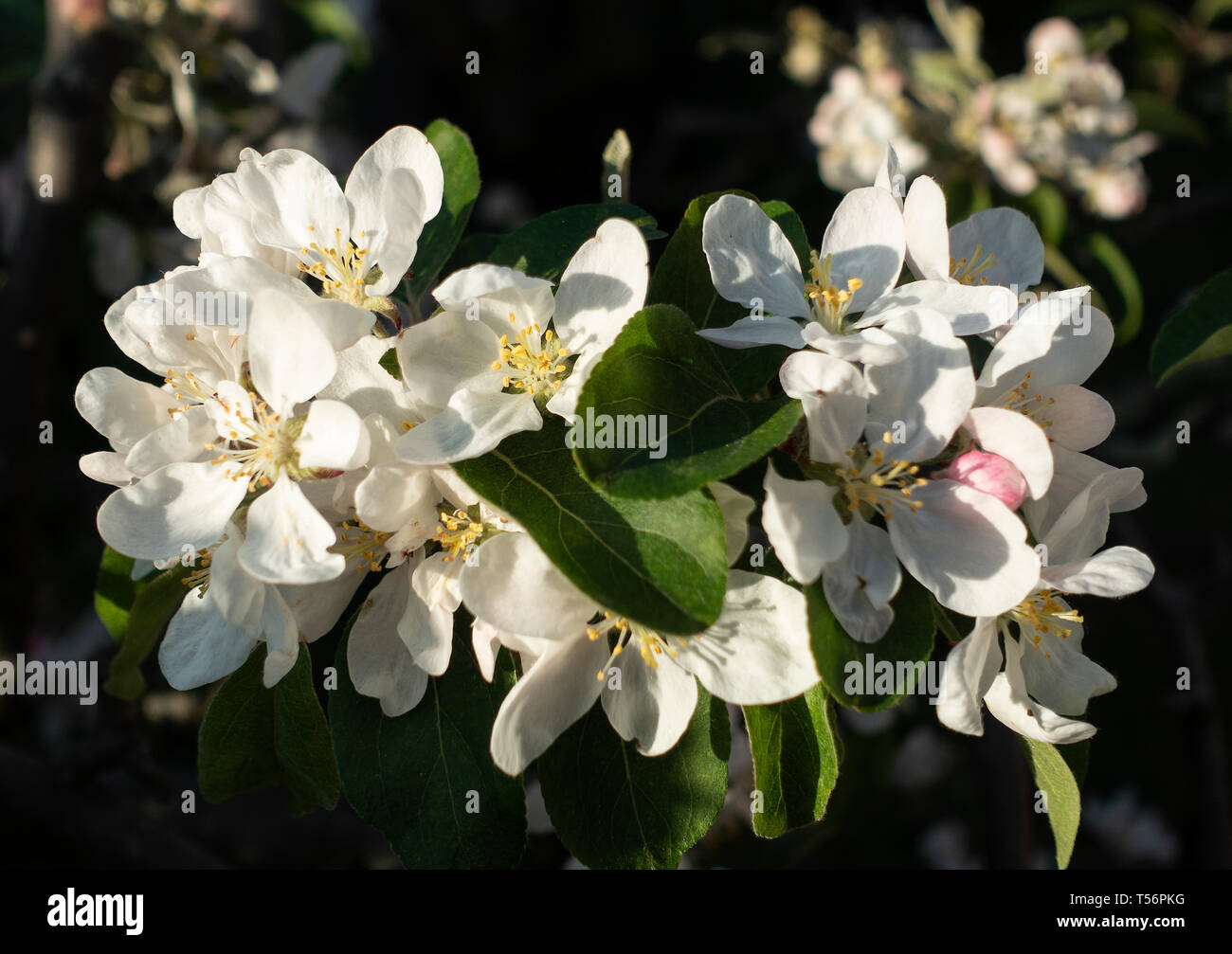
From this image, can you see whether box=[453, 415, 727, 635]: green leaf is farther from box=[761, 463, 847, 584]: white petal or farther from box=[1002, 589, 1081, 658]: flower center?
box=[1002, 589, 1081, 658]: flower center

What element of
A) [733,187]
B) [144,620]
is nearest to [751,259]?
[144,620]

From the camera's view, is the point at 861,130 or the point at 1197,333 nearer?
the point at 1197,333

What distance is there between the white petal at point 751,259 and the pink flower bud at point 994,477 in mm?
204

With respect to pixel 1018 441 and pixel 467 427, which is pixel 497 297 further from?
pixel 1018 441

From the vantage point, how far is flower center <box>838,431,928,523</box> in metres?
0.83

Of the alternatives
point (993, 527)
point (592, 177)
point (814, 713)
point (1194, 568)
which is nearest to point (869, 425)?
point (993, 527)

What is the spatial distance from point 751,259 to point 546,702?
441 mm

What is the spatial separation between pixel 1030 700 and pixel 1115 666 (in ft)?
8.64

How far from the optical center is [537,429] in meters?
0.84

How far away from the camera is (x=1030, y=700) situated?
0.87m

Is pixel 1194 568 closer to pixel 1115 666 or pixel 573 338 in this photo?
pixel 1115 666

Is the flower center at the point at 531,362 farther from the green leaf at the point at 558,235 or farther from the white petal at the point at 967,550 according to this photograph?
the white petal at the point at 967,550

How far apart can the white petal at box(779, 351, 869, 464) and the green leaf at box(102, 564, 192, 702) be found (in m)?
0.65

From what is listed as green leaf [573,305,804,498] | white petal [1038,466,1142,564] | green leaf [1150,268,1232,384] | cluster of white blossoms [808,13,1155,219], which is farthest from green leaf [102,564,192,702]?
cluster of white blossoms [808,13,1155,219]
